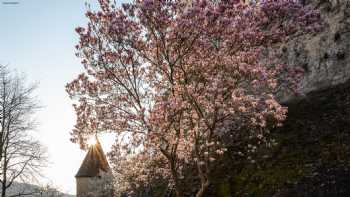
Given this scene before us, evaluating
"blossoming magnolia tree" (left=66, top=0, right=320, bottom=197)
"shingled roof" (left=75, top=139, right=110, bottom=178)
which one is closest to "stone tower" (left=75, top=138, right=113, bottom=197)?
"shingled roof" (left=75, top=139, right=110, bottom=178)

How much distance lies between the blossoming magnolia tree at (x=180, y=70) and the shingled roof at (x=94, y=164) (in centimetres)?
3837

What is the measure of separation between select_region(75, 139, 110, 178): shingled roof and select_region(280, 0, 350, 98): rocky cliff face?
3428 cm

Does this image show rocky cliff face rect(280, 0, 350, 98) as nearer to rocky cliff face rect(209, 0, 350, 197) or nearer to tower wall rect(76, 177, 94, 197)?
rocky cliff face rect(209, 0, 350, 197)

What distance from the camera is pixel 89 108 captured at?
51.4 ft

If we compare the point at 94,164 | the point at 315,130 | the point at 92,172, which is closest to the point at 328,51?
the point at 315,130

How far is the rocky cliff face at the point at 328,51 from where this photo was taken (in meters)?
23.0

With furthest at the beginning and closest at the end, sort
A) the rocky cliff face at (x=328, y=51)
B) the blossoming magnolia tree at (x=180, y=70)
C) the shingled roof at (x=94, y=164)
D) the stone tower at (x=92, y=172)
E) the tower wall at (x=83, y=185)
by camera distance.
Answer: the shingled roof at (x=94, y=164) → the tower wall at (x=83, y=185) → the stone tower at (x=92, y=172) → the rocky cliff face at (x=328, y=51) → the blossoming magnolia tree at (x=180, y=70)

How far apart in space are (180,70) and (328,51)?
12140 mm

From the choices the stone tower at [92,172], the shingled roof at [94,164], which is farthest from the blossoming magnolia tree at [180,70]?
the shingled roof at [94,164]

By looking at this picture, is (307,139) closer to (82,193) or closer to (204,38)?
(204,38)

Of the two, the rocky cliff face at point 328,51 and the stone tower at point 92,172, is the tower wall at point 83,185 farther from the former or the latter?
the rocky cliff face at point 328,51

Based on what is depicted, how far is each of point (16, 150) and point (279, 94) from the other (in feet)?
59.1

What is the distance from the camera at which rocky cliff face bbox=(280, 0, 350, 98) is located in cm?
2305

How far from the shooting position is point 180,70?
16047 mm
